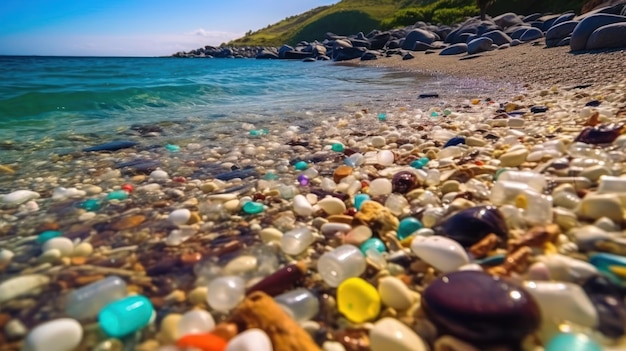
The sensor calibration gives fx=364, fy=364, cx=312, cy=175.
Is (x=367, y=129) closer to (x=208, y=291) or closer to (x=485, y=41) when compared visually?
(x=208, y=291)

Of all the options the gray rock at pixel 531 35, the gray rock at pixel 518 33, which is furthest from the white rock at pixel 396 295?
the gray rock at pixel 518 33

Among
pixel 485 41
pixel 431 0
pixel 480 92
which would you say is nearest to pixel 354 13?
pixel 431 0

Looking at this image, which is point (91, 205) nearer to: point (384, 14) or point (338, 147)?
point (338, 147)

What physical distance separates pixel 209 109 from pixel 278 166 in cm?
392

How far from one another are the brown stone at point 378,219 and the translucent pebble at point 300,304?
51cm

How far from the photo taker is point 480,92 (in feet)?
20.0

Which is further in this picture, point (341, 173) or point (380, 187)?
point (341, 173)

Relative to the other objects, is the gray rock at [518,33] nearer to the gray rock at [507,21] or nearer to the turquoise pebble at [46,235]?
the gray rock at [507,21]

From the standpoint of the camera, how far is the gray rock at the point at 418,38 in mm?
21859

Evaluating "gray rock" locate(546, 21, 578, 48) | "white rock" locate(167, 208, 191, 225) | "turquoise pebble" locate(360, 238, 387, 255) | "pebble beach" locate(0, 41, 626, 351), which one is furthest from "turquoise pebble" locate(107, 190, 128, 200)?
"gray rock" locate(546, 21, 578, 48)

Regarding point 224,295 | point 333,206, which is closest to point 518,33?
point 333,206

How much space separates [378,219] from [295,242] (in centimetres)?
38

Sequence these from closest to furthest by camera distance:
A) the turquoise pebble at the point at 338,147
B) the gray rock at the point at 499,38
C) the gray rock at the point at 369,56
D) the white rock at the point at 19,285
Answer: the white rock at the point at 19,285
the turquoise pebble at the point at 338,147
the gray rock at the point at 499,38
the gray rock at the point at 369,56

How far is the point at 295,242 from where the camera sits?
1.45m
